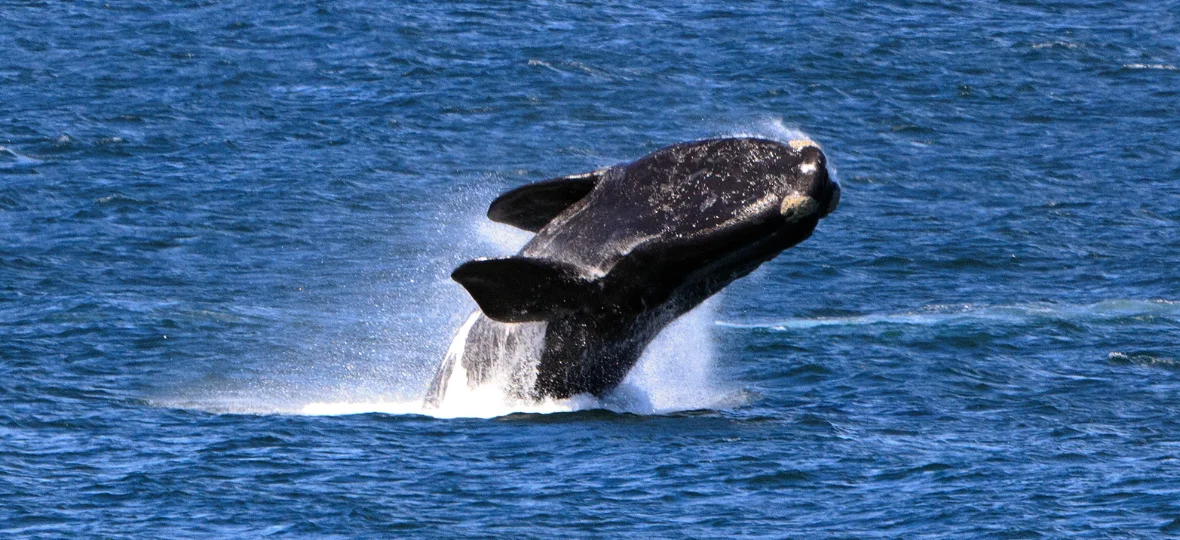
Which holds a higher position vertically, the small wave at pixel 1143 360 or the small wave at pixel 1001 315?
the small wave at pixel 1143 360

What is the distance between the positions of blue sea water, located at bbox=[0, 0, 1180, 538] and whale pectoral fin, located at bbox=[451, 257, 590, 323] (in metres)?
1.40

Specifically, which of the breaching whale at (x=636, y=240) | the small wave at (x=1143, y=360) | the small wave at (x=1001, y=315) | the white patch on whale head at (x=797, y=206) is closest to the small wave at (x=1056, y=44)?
the small wave at (x=1001, y=315)

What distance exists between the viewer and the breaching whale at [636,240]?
57.7 ft

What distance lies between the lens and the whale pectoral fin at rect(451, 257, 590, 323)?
57.9ft

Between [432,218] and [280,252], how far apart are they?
3.62m

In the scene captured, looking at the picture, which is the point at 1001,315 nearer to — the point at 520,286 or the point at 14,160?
the point at 520,286

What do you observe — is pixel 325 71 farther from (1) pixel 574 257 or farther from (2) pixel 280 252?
(1) pixel 574 257

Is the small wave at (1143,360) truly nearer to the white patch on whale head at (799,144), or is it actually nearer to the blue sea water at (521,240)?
the blue sea water at (521,240)

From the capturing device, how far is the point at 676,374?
23859 mm

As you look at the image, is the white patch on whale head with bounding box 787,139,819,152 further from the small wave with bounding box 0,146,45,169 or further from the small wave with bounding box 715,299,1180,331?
the small wave with bounding box 0,146,45,169

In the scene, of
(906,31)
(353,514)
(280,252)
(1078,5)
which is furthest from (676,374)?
(1078,5)

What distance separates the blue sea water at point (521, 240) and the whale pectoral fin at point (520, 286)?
55.3 inches

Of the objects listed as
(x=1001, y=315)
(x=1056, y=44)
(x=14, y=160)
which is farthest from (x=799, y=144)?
(x=1056, y=44)

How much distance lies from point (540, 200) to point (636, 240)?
130 centimetres
